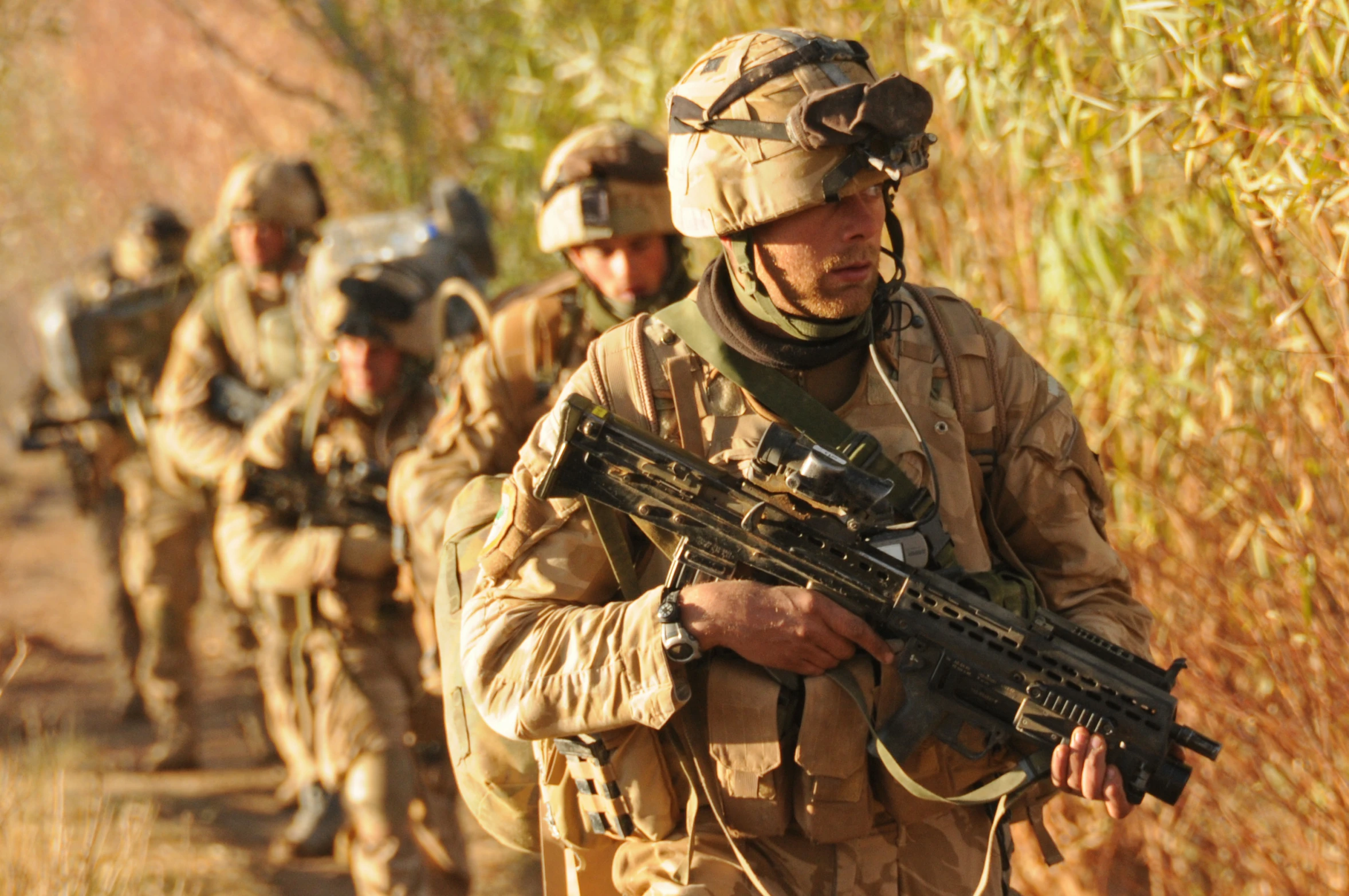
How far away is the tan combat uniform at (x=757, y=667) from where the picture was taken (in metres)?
2.32

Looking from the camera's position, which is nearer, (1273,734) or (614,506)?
(614,506)

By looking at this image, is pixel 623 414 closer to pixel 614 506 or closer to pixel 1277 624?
pixel 614 506

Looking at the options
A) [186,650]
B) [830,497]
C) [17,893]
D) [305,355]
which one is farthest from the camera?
[186,650]

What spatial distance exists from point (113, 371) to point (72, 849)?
4.17m

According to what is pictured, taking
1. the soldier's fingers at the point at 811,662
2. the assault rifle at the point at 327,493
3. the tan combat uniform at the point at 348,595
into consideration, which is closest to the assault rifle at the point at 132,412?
the tan combat uniform at the point at 348,595

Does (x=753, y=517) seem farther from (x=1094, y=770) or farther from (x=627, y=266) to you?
(x=627, y=266)

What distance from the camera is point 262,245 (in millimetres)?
6434

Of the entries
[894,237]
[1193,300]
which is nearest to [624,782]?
[894,237]

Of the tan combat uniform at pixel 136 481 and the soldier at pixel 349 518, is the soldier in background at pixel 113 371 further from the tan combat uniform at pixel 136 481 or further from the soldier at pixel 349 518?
the soldier at pixel 349 518

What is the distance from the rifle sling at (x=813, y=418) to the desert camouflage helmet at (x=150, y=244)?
602 cm

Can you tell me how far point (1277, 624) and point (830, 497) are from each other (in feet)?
5.80

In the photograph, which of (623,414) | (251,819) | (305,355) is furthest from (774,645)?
(251,819)

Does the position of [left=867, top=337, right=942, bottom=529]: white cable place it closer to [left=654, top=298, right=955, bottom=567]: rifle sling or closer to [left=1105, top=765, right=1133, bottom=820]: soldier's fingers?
[left=654, top=298, right=955, bottom=567]: rifle sling

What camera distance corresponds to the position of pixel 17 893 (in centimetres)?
345
